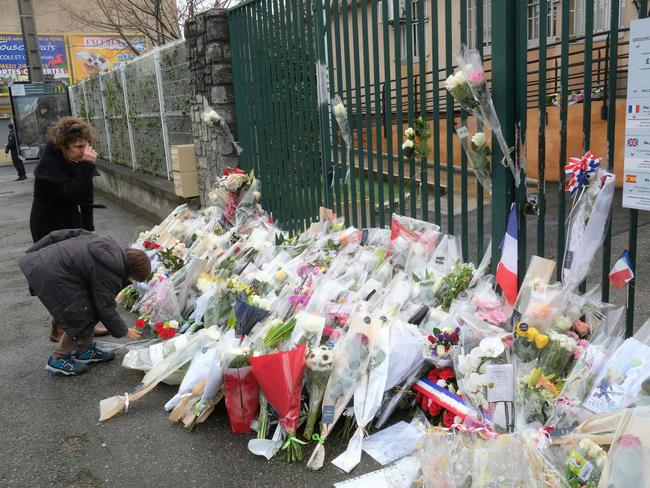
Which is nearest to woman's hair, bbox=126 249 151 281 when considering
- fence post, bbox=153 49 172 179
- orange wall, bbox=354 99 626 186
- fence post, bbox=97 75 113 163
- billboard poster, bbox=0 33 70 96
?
orange wall, bbox=354 99 626 186

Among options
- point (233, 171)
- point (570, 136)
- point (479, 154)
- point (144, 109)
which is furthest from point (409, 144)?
point (144, 109)

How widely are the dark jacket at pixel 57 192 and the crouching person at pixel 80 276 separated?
74cm

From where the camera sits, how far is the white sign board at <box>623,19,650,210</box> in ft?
8.25

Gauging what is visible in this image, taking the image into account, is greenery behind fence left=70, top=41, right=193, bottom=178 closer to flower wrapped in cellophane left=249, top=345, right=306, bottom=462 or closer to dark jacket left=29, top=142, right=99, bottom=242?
dark jacket left=29, top=142, right=99, bottom=242

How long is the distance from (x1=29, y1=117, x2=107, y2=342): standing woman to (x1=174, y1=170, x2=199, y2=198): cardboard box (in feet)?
9.27

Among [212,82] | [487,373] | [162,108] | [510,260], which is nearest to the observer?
[487,373]

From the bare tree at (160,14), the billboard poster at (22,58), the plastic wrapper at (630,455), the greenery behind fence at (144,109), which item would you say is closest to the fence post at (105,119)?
the greenery behind fence at (144,109)

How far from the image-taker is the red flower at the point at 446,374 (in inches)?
120

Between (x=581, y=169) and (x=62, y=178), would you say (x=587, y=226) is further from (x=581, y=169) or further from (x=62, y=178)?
(x=62, y=178)

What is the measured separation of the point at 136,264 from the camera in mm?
3869

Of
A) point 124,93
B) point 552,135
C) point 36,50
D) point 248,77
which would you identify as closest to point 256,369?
point 248,77

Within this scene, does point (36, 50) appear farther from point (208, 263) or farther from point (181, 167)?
point (208, 263)

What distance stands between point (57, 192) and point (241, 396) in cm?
250

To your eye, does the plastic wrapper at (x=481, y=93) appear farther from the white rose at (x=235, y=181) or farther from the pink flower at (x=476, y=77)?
the white rose at (x=235, y=181)
